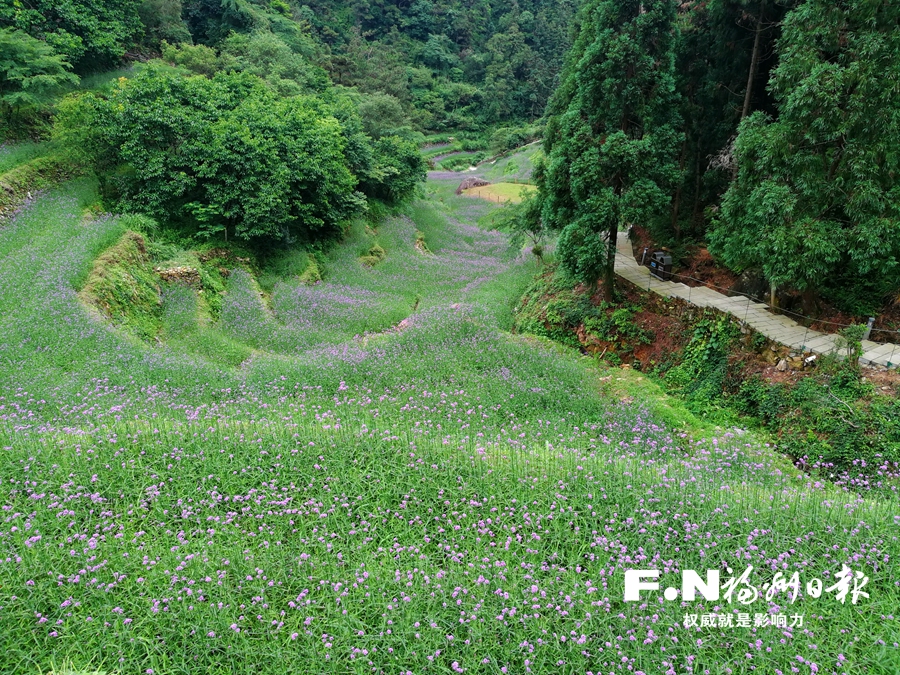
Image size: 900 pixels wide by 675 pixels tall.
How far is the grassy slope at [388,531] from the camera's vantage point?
4352 mm

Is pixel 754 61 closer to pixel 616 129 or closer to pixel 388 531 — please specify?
pixel 616 129

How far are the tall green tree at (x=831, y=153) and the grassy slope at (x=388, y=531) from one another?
4825 mm

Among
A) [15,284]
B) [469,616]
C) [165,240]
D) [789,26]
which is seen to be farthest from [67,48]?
[469,616]

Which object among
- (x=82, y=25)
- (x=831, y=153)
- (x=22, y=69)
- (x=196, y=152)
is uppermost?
(x=82, y=25)

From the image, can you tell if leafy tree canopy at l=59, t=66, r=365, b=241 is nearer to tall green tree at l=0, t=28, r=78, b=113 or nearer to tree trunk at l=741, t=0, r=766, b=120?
tall green tree at l=0, t=28, r=78, b=113

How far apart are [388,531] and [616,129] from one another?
13759 mm

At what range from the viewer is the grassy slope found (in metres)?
4.35

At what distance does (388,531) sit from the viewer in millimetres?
5820

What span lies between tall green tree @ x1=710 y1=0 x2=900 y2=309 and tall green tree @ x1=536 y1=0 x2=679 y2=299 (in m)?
2.60

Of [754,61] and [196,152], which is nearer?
[754,61]

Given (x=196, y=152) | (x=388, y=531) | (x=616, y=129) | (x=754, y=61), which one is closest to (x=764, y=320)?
(x=616, y=129)

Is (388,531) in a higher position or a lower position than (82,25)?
lower

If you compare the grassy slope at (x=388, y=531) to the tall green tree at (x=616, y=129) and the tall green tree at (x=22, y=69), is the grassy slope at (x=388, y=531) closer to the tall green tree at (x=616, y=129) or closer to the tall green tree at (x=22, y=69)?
the tall green tree at (x=616, y=129)

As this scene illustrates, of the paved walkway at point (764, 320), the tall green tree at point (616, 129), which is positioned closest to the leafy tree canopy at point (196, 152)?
the tall green tree at point (616, 129)
